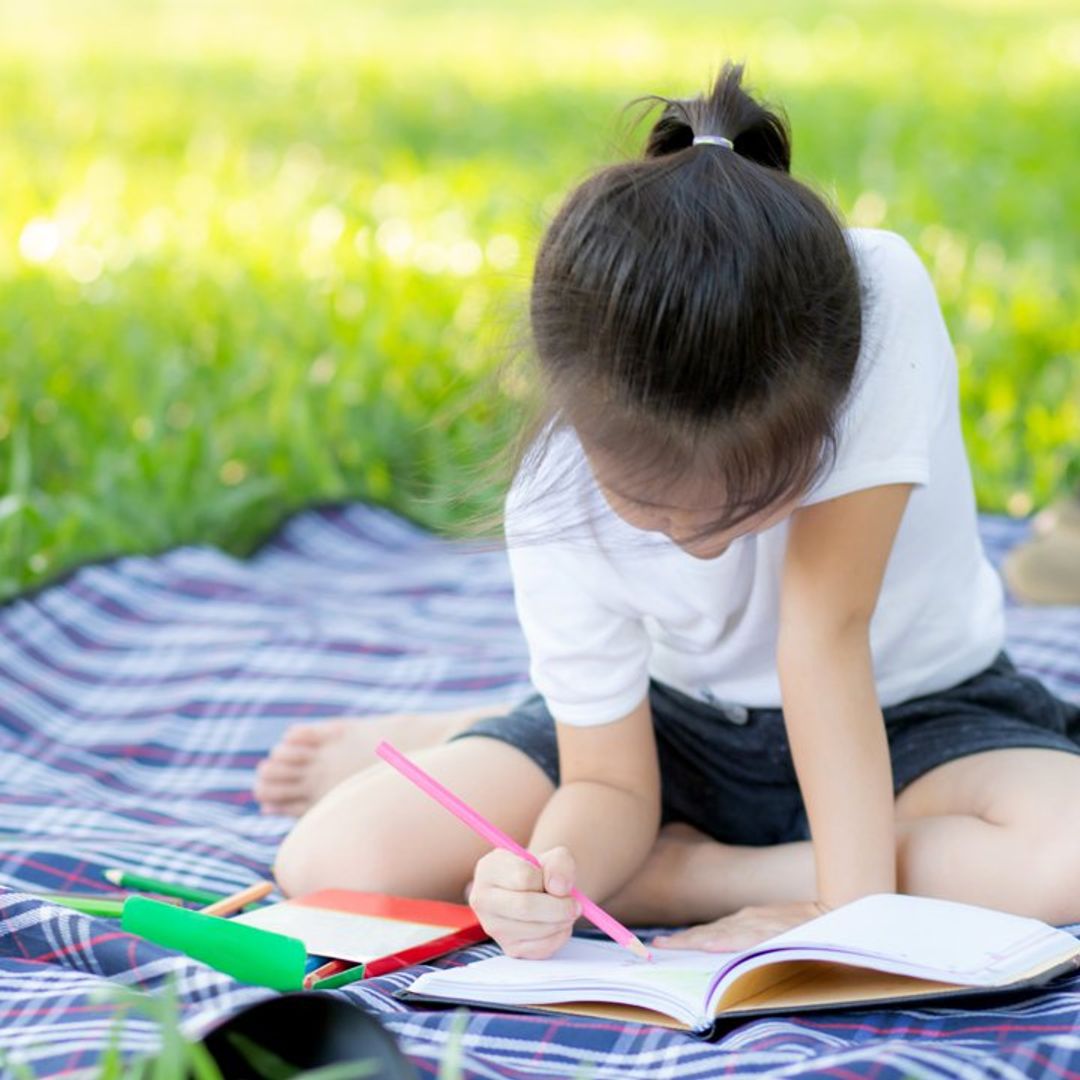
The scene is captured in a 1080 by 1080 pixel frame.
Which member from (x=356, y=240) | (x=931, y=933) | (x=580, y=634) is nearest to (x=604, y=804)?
(x=580, y=634)

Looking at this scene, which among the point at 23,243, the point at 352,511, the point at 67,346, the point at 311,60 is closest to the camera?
the point at 352,511

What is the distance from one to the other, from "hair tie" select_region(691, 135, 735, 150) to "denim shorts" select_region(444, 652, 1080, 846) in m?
0.57

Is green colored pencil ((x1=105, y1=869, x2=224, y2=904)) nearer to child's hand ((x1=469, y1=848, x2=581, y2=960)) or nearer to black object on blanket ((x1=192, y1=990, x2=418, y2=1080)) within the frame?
child's hand ((x1=469, y1=848, x2=581, y2=960))

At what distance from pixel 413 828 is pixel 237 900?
17 centimetres

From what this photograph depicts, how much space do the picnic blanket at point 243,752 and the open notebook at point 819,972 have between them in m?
0.02

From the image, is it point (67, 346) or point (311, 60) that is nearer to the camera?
point (67, 346)

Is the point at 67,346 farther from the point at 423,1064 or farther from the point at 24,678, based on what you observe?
the point at 423,1064

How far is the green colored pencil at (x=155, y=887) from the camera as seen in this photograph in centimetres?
170

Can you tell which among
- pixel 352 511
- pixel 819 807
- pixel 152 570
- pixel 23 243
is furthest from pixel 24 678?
pixel 23 243

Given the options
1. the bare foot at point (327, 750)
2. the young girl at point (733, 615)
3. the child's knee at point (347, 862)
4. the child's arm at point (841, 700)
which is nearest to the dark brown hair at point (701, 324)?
the young girl at point (733, 615)

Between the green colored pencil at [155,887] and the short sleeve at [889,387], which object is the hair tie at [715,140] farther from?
the green colored pencil at [155,887]

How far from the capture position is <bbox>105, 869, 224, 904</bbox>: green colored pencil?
1699 millimetres

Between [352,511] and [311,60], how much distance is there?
4393 millimetres

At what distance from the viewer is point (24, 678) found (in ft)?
7.92
